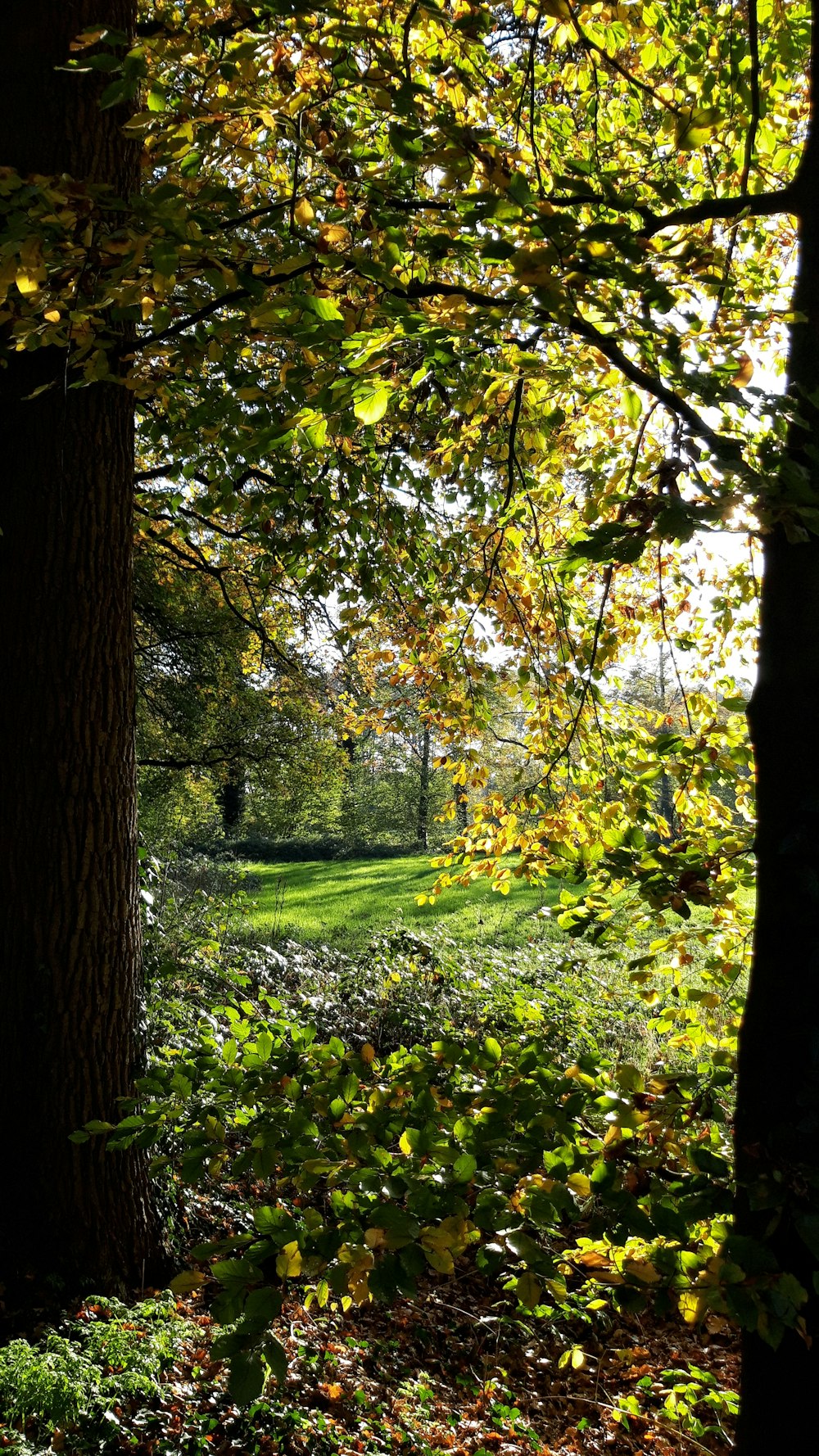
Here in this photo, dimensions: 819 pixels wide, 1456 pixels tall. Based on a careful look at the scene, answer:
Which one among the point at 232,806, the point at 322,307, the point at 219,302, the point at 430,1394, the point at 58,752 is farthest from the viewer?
the point at 232,806

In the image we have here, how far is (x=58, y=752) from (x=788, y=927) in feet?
8.72

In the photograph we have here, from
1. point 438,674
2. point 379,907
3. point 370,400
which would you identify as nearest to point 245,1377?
point 370,400

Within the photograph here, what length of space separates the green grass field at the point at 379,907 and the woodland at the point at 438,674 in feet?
14.3

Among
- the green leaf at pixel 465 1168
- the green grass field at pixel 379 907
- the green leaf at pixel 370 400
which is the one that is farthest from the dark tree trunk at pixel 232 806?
the green leaf at pixel 370 400

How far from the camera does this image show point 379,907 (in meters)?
13.9

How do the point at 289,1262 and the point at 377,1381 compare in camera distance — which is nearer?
the point at 289,1262

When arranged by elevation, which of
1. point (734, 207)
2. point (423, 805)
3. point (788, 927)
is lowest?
point (423, 805)

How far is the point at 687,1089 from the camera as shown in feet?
6.45

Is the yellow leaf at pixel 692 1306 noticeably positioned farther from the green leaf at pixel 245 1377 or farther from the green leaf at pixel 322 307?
the green leaf at pixel 322 307

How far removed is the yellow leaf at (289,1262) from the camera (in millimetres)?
1456

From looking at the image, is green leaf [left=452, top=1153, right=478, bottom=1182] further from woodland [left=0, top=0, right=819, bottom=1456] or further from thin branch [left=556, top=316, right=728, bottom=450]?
thin branch [left=556, top=316, right=728, bottom=450]

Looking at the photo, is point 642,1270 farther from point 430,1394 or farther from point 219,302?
point 430,1394

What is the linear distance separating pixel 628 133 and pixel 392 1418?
524 centimetres

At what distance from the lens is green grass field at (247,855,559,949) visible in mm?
11078
